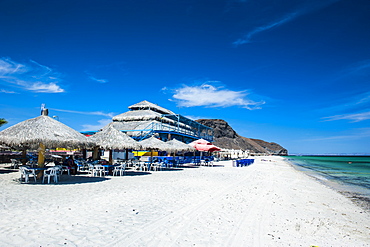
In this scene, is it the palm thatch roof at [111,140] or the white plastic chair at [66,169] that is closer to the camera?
the white plastic chair at [66,169]

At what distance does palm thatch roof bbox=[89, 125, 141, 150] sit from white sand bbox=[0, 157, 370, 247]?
4.62 metres

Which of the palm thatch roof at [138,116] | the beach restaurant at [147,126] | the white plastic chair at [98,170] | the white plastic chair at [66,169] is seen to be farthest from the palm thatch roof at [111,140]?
the palm thatch roof at [138,116]

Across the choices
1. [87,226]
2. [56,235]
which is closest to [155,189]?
[87,226]

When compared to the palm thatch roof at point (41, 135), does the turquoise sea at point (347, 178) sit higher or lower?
lower

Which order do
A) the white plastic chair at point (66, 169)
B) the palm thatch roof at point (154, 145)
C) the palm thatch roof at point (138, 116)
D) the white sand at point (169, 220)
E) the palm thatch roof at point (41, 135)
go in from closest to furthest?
the white sand at point (169, 220)
the palm thatch roof at point (41, 135)
the white plastic chair at point (66, 169)
the palm thatch roof at point (154, 145)
the palm thatch roof at point (138, 116)

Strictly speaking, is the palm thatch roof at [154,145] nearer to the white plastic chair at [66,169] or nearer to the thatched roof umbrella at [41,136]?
the white plastic chair at [66,169]

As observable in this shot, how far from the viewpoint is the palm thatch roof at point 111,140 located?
12.1 m

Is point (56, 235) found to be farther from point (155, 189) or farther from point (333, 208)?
point (333, 208)

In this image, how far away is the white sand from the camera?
3.87 m

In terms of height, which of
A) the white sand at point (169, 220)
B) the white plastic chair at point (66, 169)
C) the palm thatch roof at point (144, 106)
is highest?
the palm thatch roof at point (144, 106)

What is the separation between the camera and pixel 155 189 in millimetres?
8258

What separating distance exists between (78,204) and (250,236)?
407 centimetres

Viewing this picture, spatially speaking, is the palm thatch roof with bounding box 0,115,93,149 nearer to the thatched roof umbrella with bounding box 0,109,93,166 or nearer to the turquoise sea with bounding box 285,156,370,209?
the thatched roof umbrella with bounding box 0,109,93,166

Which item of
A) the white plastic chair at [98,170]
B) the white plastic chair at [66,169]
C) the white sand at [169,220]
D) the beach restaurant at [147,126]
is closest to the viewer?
the white sand at [169,220]
